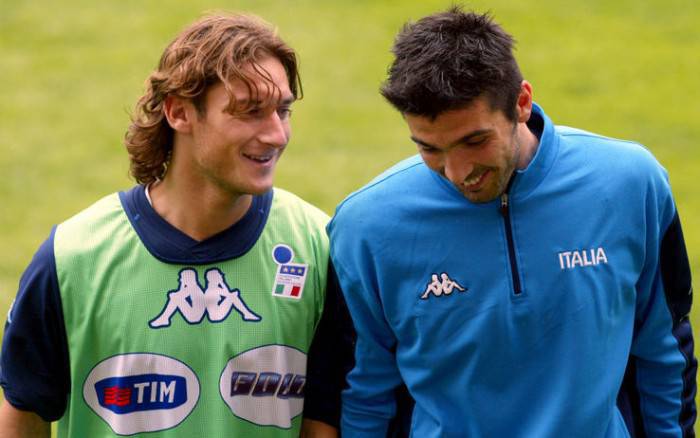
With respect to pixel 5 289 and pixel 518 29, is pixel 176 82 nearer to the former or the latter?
pixel 5 289

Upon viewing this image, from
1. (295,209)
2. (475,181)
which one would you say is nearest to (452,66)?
(475,181)

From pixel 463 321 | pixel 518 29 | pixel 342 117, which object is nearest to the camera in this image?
pixel 463 321

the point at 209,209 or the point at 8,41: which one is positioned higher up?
the point at 8,41

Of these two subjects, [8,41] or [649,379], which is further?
[8,41]

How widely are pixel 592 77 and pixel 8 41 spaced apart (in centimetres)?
571

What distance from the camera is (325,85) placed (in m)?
13.0

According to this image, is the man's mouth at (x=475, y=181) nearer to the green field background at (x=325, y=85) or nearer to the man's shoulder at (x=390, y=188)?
the man's shoulder at (x=390, y=188)

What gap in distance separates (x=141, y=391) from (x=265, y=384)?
367mm

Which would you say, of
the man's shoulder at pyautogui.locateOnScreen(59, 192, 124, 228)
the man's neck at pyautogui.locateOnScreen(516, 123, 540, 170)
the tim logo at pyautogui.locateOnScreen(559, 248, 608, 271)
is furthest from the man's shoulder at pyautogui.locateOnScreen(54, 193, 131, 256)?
the tim logo at pyautogui.locateOnScreen(559, 248, 608, 271)

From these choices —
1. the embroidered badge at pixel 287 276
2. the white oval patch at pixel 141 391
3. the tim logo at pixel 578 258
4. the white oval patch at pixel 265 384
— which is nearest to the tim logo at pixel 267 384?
the white oval patch at pixel 265 384

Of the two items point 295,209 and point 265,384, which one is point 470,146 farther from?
point 265,384

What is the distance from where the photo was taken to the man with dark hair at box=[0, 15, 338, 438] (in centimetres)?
415

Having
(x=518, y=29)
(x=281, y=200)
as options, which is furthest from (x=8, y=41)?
(x=281, y=200)

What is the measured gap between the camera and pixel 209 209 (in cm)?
425
